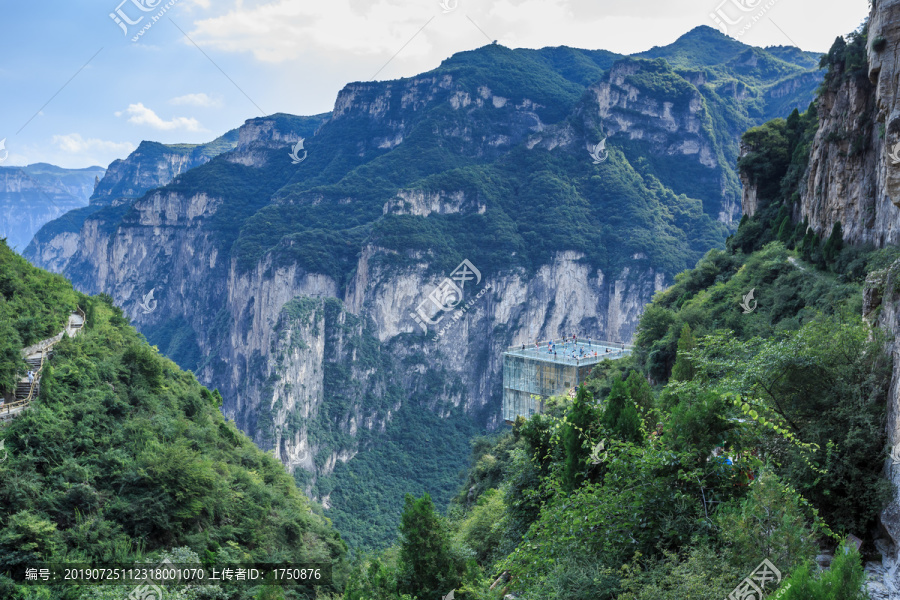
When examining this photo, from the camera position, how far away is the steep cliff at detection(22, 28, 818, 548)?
7869cm

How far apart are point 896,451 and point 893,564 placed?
1414 millimetres

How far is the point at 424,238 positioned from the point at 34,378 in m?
74.0

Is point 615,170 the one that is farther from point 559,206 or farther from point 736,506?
point 736,506

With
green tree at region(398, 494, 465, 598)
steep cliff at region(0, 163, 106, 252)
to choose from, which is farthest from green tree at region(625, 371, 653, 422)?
steep cliff at region(0, 163, 106, 252)

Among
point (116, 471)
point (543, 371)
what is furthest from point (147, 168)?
point (116, 471)

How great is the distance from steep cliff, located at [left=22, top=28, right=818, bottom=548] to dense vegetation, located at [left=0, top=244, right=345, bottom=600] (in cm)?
4440

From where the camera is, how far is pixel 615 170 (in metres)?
103

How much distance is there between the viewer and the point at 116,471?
14914mm

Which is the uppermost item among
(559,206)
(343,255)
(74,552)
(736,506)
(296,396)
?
(559,206)

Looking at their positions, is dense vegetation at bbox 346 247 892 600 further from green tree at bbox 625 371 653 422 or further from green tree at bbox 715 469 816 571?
green tree at bbox 625 371 653 422

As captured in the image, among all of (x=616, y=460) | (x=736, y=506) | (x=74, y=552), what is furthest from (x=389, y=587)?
(x=74, y=552)

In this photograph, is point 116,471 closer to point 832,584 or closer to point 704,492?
point 704,492

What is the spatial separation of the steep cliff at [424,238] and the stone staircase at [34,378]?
1789 inches

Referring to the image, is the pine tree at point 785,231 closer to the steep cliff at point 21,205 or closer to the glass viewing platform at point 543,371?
the glass viewing platform at point 543,371
